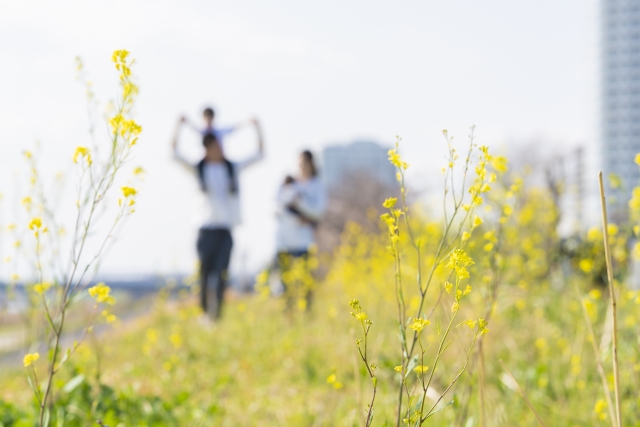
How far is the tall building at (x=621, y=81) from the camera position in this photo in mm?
91375

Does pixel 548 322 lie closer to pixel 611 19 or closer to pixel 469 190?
pixel 469 190

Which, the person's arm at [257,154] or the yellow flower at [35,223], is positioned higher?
the person's arm at [257,154]

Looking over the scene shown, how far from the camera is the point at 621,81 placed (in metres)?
93.1

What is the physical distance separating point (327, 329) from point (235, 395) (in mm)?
1665

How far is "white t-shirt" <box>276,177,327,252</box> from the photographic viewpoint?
19.1ft

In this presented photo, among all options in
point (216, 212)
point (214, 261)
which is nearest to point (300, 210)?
point (216, 212)

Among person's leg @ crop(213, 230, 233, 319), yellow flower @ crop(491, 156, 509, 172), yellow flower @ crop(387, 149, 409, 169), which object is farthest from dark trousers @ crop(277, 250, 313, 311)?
yellow flower @ crop(387, 149, 409, 169)

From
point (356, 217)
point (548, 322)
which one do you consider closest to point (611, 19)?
point (356, 217)

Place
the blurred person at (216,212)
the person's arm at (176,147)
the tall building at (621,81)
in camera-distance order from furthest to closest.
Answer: the tall building at (621,81), the blurred person at (216,212), the person's arm at (176,147)

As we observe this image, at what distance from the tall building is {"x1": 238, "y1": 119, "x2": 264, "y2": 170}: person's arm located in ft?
315

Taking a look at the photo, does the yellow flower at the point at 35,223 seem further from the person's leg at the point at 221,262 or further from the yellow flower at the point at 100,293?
the person's leg at the point at 221,262

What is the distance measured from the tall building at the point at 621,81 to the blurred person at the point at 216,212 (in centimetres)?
9607

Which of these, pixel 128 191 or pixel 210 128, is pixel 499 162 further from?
pixel 210 128

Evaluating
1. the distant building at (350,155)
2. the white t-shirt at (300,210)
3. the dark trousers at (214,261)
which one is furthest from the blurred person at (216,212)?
the distant building at (350,155)
